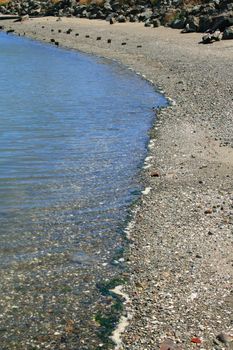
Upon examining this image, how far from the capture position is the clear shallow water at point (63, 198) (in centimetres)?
767

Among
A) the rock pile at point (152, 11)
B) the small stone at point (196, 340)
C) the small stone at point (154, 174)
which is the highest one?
the rock pile at point (152, 11)

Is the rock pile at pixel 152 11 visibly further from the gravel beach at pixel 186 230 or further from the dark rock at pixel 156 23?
the gravel beach at pixel 186 230

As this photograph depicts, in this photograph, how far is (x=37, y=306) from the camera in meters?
7.80

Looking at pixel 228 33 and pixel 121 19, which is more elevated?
pixel 121 19

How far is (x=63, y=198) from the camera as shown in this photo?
11898 mm

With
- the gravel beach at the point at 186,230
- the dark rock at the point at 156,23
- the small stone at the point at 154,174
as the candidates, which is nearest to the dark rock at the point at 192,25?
the dark rock at the point at 156,23

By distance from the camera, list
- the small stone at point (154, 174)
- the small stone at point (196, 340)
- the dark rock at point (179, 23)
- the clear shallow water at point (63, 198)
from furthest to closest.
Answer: the dark rock at point (179, 23) → the small stone at point (154, 174) → the clear shallow water at point (63, 198) → the small stone at point (196, 340)

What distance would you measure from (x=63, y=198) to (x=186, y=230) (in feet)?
9.40

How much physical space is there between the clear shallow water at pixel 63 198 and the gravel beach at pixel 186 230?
17.9 inches

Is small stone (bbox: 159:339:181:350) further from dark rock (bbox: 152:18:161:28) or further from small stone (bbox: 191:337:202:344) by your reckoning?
dark rock (bbox: 152:18:161:28)

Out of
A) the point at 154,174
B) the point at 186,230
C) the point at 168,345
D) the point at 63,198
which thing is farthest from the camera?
the point at 154,174

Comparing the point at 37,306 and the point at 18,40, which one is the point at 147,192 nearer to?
the point at 37,306

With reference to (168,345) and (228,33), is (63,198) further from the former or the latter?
(228,33)

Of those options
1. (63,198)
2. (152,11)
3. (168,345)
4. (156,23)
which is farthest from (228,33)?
(168,345)
